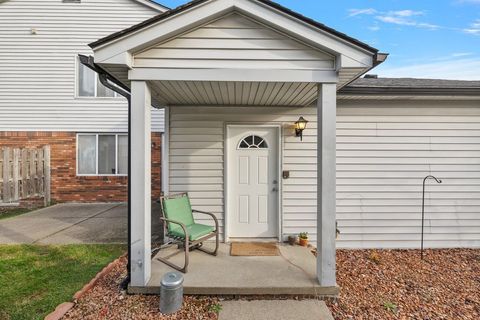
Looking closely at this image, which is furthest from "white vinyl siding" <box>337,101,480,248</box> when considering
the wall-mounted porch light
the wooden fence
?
the wooden fence

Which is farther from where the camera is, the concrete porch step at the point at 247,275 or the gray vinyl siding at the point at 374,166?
the gray vinyl siding at the point at 374,166

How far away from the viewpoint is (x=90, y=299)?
120 inches

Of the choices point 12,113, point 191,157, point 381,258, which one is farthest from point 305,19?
point 12,113

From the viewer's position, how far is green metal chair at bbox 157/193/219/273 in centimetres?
369

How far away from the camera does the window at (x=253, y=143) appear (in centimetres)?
501

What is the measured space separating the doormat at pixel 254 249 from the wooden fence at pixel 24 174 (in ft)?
21.2

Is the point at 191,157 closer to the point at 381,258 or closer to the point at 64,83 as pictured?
the point at 381,258

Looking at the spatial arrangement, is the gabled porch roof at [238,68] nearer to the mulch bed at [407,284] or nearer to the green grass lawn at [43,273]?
the mulch bed at [407,284]

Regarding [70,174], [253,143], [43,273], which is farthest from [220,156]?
[70,174]

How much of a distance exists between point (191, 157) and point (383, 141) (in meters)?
3.64

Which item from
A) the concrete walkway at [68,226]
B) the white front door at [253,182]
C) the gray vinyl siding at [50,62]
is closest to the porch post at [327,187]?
the white front door at [253,182]

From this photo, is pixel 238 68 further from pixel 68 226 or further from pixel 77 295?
pixel 68 226

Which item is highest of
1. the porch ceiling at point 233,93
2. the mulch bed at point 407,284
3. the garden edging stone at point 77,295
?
the porch ceiling at point 233,93

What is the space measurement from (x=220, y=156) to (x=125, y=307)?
2795 mm
